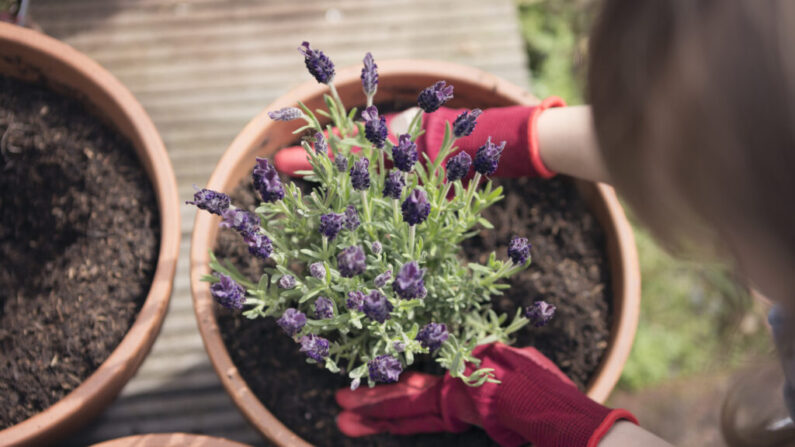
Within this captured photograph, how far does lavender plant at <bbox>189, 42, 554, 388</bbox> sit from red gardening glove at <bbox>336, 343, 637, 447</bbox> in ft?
0.18

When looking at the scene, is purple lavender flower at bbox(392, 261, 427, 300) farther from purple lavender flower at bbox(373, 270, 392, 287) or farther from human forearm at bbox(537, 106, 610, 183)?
human forearm at bbox(537, 106, 610, 183)

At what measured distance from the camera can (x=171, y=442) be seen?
3.15 feet

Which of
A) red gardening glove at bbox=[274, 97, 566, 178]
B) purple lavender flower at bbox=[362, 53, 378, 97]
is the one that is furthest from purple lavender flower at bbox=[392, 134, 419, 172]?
red gardening glove at bbox=[274, 97, 566, 178]

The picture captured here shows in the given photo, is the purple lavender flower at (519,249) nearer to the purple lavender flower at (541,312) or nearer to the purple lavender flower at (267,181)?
the purple lavender flower at (541,312)

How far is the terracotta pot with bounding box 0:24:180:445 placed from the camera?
0.97 m

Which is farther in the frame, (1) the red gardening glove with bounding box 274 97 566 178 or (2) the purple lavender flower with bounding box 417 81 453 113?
(1) the red gardening glove with bounding box 274 97 566 178

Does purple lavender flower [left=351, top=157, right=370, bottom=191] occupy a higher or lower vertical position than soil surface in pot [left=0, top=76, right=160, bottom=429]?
higher

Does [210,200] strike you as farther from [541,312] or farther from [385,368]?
[541,312]

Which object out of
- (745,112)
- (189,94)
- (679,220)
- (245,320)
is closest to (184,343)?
(245,320)

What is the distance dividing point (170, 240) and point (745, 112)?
891mm

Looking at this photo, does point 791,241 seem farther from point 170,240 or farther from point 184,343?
point 184,343

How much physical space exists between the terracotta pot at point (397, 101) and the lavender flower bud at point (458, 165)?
44cm

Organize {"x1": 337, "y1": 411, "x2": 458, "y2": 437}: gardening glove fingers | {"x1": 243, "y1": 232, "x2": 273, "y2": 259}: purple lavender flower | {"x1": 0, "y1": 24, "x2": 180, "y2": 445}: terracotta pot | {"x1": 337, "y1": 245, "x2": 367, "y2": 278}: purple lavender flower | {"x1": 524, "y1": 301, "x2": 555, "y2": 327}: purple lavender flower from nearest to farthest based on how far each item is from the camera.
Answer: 1. {"x1": 337, "y1": 245, "x2": 367, "y2": 278}: purple lavender flower
2. {"x1": 243, "y1": 232, "x2": 273, "y2": 259}: purple lavender flower
3. {"x1": 524, "y1": 301, "x2": 555, "y2": 327}: purple lavender flower
4. {"x1": 0, "y1": 24, "x2": 180, "y2": 445}: terracotta pot
5. {"x1": 337, "y1": 411, "x2": 458, "y2": 437}: gardening glove fingers

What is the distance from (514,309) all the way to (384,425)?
32 centimetres
